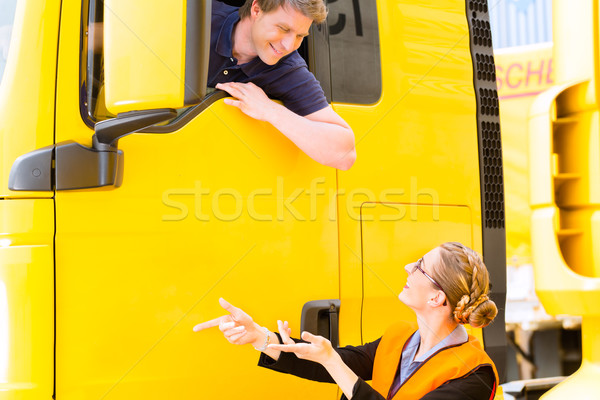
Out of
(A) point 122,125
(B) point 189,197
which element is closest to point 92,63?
(A) point 122,125

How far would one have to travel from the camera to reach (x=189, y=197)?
7.09 feet

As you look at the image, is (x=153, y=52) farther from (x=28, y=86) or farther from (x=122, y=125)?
(x=28, y=86)

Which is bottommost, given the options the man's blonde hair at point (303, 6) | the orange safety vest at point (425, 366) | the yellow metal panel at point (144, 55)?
the orange safety vest at point (425, 366)

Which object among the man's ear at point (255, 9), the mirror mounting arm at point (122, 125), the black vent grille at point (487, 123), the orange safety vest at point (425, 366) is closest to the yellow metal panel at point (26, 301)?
the mirror mounting arm at point (122, 125)

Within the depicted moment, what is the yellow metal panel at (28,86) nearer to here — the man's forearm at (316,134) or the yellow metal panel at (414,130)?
the man's forearm at (316,134)

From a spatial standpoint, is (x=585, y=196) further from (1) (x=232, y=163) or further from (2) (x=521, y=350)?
(2) (x=521, y=350)

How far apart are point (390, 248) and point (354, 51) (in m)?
0.74

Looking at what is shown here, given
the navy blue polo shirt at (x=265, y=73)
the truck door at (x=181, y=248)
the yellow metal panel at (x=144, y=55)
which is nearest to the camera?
the yellow metal panel at (x=144, y=55)

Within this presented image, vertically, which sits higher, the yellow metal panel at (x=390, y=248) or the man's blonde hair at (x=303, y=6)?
the man's blonde hair at (x=303, y=6)

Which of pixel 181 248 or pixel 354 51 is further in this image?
pixel 354 51

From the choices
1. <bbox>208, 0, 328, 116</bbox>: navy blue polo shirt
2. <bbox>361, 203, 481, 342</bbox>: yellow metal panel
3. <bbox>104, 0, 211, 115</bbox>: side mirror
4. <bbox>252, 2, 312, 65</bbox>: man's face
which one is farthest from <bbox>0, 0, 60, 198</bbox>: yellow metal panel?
<bbox>361, 203, 481, 342</bbox>: yellow metal panel

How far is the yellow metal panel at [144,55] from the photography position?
1781 millimetres

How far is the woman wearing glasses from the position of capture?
6.74 feet

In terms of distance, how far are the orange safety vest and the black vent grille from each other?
76 cm
